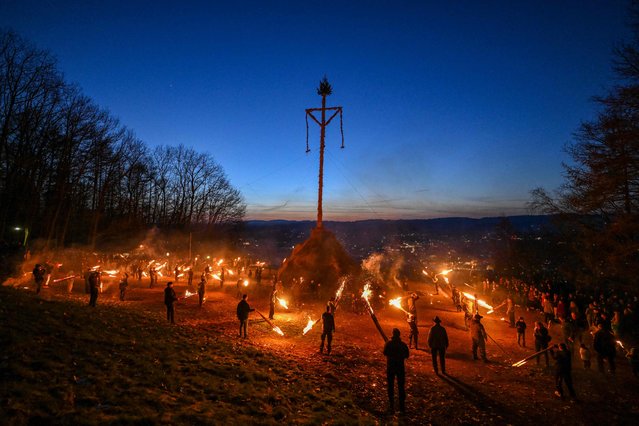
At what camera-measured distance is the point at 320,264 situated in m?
28.3

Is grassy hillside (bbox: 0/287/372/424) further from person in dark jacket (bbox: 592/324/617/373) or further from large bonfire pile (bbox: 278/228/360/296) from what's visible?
large bonfire pile (bbox: 278/228/360/296)

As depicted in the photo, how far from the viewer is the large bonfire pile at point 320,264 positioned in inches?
1084

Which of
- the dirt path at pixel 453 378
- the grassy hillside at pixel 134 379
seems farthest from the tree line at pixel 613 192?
the grassy hillside at pixel 134 379

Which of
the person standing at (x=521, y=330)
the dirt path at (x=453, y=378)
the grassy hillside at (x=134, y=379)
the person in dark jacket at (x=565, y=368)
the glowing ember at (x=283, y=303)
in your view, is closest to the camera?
the grassy hillside at (x=134, y=379)

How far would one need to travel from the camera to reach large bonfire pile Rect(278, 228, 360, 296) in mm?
27527

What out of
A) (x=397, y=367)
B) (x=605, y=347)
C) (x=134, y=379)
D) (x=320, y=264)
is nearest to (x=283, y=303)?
(x=320, y=264)

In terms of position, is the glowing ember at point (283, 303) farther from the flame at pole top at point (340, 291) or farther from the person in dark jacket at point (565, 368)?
the person in dark jacket at point (565, 368)

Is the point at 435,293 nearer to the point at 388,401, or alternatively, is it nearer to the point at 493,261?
the point at 493,261

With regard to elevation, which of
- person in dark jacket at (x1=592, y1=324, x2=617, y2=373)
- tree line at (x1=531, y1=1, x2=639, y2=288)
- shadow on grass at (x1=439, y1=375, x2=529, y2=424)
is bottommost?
shadow on grass at (x1=439, y1=375, x2=529, y2=424)

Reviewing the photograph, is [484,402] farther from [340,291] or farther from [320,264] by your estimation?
[320,264]

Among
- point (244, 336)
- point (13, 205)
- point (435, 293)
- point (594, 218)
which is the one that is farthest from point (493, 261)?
point (13, 205)

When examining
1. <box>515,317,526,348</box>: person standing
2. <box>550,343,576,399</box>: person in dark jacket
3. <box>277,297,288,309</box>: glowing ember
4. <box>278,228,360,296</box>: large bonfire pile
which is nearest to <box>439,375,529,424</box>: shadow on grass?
<box>550,343,576,399</box>: person in dark jacket

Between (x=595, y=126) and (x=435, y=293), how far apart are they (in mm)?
20768

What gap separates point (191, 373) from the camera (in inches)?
347
